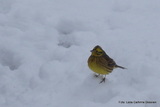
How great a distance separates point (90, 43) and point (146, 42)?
1.19 m

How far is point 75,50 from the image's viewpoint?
22.9ft

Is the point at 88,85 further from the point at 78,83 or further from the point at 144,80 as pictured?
the point at 144,80

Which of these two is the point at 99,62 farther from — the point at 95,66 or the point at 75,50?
the point at 75,50

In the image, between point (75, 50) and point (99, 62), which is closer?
point (99, 62)

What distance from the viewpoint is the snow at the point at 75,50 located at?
5668mm

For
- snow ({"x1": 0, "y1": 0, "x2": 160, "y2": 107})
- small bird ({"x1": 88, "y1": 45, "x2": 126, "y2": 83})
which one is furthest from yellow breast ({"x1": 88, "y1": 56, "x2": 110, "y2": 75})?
snow ({"x1": 0, "y1": 0, "x2": 160, "y2": 107})

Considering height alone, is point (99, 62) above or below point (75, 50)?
below

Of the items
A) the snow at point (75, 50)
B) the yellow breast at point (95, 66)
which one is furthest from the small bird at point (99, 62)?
the snow at point (75, 50)

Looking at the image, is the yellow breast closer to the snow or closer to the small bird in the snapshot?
the small bird

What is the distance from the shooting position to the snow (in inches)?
223

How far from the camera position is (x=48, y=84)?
5934 millimetres

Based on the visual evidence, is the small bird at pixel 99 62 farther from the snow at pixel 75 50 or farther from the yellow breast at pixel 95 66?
the snow at pixel 75 50

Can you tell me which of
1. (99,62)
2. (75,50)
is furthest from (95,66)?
(75,50)

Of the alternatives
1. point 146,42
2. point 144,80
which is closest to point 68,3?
point 146,42
